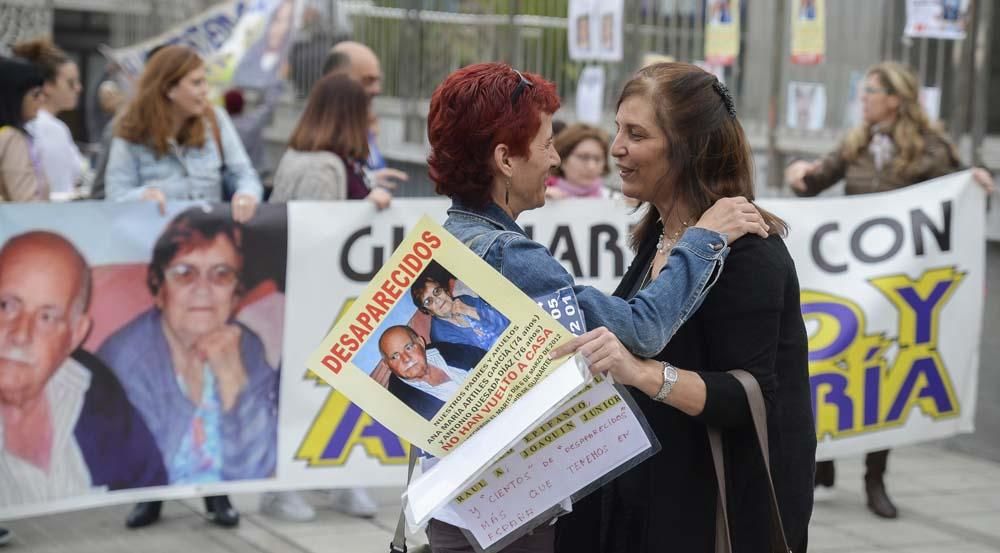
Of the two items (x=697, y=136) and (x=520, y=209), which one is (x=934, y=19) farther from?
(x=520, y=209)

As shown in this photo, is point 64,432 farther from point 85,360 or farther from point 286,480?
point 286,480

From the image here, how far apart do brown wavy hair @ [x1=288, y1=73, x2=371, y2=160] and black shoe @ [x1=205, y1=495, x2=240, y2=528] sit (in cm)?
157

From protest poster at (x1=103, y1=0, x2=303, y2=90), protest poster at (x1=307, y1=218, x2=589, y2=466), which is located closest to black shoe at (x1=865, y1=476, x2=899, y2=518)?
protest poster at (x1=307, y1=218, x2=589, y2=466)

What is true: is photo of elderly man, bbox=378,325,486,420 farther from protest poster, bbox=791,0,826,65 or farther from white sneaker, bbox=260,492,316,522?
protest poster, bbox=791,0,826,65

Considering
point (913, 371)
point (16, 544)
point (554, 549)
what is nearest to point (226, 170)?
point (16, 544)

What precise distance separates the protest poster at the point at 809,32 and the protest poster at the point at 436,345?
6.34 metres

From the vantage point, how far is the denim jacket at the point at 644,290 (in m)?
2.53

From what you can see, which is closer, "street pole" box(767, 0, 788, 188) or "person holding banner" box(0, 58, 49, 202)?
"person holding banner" box(0, 58, 49, 202)

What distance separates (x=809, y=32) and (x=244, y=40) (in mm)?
4678

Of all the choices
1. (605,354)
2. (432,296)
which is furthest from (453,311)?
(605,354)

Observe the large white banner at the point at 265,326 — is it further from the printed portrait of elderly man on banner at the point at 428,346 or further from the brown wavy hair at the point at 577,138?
the printed portrait of elderly man on banner at the point at 428,346

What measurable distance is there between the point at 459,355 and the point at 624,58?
25.5 ft

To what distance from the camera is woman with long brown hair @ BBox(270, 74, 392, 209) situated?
618 centimetres

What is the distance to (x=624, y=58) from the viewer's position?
10.0 meters
